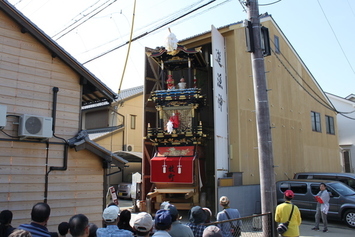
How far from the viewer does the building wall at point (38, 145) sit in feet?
27.5

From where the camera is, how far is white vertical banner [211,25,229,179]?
15289 millimetres

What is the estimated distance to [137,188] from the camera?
678 inches

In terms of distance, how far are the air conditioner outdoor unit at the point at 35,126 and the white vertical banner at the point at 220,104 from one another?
8.23 meters

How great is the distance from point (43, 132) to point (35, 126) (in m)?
0.25

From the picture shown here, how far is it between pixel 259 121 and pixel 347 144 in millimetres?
27797

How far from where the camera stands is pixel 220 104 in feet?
52.8

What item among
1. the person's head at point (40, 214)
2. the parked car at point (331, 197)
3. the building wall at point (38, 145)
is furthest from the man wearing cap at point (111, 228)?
the parked car at point (331, 197)

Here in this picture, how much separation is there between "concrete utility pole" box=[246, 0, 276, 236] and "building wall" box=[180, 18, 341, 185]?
14.4 ft

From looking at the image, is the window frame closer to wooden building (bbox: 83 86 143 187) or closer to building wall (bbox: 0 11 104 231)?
wooden building (bbox: 83 86 143 187)

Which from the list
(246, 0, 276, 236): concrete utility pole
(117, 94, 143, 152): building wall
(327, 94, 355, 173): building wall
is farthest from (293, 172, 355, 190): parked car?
(327, 94, 355, 173): building wall

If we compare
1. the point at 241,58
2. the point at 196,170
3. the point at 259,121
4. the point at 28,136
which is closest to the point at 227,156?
the point at 196,170

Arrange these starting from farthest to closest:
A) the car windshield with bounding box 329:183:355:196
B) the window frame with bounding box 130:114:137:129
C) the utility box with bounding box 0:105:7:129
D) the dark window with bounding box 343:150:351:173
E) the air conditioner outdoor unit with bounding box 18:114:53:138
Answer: the dark window with bounding box 343:150:351:173 < the window frame with bounding box 130:114:137:129 < the car windshield with bounding box 329:183:355:196 < the air conditioner outdoor unit with bounding box 18:114:53:138 < the utility box with bounding box 0:105:7:129

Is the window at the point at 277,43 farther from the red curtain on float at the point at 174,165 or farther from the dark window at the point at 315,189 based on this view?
the dark window at the point at 315,189

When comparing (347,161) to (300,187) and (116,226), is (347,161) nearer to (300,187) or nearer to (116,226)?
(300,187)
